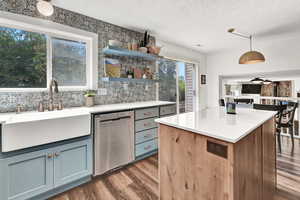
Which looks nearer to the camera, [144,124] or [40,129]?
[40,129]

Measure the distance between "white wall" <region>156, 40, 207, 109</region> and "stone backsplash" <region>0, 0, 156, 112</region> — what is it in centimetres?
54

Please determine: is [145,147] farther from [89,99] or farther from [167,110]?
[89,99]

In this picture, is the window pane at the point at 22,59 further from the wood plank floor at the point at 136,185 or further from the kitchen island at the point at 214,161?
the kitchen island at the point at 214,161

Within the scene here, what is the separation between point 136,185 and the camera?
1.83m

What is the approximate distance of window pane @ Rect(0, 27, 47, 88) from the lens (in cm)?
186

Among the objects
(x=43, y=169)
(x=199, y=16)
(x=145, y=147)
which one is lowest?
(x=145, y=147)

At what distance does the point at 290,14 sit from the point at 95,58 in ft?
11.0

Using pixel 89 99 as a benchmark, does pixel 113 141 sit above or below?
below

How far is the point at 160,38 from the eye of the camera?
3463 millimetres

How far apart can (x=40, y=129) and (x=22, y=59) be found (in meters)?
1.20

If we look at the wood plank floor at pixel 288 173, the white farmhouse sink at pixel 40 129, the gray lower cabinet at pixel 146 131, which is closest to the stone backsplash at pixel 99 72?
the white farmhouse sink at pixel 40 129

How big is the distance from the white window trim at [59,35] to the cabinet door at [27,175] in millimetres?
976

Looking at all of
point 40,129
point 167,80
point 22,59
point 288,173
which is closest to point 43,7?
point 22,59

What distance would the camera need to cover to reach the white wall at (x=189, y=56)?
3.72 metres
